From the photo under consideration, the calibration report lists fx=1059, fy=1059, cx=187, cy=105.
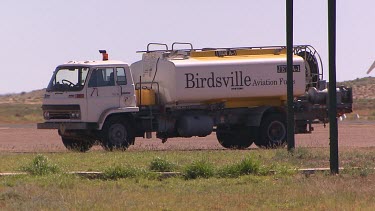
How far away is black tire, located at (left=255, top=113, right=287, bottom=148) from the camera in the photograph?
109 feet

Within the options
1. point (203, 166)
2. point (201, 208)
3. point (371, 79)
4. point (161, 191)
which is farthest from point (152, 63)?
point (371, 79)

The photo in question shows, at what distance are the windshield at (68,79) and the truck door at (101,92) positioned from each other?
0.28 m

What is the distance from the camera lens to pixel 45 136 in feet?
148

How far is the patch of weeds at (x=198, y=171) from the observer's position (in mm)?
21391

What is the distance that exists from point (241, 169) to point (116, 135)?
9.84 meters

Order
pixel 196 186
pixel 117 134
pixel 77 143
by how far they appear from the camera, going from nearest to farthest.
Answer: pixel 196 186 < pixel 117 134 < pixel 77 143

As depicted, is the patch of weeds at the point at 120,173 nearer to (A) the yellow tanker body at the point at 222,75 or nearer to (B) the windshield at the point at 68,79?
(B) the windshield at the point at 68,79

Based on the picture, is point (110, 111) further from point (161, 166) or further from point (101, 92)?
point (161, 166)

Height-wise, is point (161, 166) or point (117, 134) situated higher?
point (117, 134)

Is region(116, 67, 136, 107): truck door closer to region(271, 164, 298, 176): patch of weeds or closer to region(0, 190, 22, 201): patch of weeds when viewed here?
region(271, 164, 298, 176): patch of weeds

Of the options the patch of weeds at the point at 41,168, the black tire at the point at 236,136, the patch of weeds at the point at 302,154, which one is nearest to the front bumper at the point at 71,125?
the black tire at the point at 236,136

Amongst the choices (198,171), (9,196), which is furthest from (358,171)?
(9,196)

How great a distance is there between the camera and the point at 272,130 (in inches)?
1309

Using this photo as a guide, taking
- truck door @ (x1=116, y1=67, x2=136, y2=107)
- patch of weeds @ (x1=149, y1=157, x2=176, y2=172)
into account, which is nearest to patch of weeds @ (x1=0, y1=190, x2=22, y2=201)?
patch of weeds @ (x1=149, y1=157, x2=176, y2=172)
